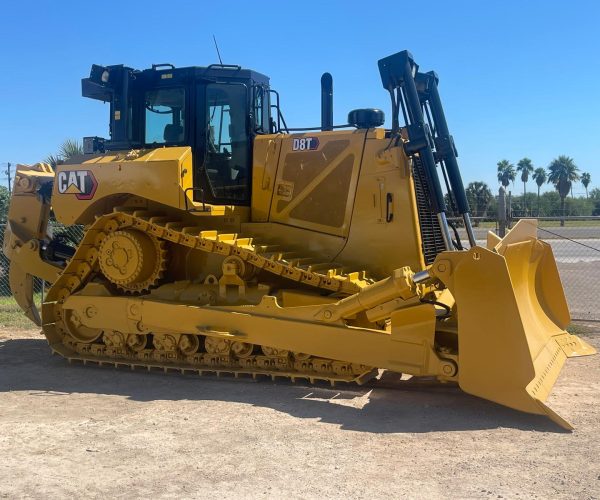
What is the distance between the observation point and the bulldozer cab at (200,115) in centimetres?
727

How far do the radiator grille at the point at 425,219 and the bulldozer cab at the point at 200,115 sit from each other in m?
1.95

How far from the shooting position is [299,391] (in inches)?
245

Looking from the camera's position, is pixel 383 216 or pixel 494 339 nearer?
pixel 494 339

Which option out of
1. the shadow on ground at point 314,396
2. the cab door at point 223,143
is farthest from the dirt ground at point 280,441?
the cab door at point 223,143

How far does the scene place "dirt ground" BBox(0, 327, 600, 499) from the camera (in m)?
4.03

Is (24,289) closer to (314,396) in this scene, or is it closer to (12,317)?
(12,317)

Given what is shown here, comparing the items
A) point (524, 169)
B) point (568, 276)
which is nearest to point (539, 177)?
point (524, 169)

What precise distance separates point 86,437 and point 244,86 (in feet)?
13.9

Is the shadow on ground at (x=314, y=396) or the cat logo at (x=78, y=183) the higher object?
the cat logo at (x=78, y=183)

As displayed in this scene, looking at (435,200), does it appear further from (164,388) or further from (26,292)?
(26,292)

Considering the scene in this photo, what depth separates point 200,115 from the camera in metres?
7.28

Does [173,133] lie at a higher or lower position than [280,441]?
higher

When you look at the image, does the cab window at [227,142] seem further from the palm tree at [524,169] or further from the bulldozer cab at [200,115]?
the palm tree at [524,169]

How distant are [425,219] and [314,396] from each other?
2299 mm
